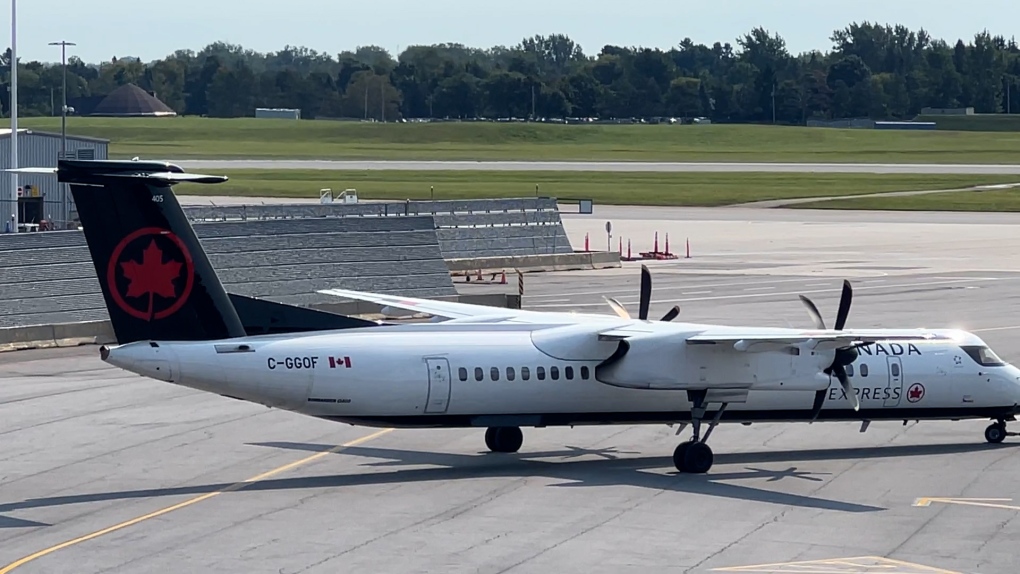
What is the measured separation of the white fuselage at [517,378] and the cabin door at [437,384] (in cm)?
2

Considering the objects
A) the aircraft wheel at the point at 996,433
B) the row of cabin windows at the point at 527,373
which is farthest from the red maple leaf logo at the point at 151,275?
the aircraft wheel at the point at 996,433

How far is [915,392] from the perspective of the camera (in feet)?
93.3

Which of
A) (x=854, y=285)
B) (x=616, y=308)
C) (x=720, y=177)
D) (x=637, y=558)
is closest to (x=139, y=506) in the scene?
(x=637, y=558)

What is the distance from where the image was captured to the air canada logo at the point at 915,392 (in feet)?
93.2

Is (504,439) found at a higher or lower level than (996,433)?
lower

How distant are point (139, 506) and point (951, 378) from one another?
14.8 m

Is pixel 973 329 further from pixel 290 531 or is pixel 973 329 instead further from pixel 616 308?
pixel 290 531

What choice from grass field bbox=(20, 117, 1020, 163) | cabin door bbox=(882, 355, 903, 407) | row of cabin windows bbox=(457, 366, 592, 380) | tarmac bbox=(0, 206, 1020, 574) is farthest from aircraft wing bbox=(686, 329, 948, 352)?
grass field bbox=(20, 117, 1020, 163)

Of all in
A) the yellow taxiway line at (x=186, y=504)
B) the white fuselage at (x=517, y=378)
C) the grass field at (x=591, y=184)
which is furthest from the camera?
the grass field at (x=591, y=184)

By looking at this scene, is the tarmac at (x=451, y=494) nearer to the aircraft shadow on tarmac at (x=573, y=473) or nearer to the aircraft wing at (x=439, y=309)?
the aircraft shadow on tarmac at (x=573, y=473)

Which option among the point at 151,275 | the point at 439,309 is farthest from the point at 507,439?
the point at 151,275

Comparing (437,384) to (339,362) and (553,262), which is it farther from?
(553,262)

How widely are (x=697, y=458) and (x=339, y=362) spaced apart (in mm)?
6320

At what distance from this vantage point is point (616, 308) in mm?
28859
